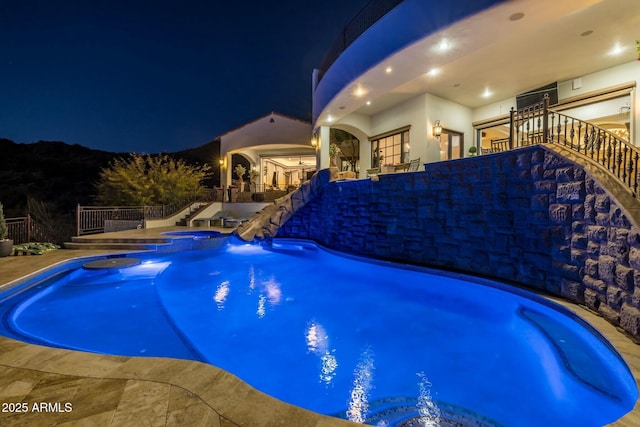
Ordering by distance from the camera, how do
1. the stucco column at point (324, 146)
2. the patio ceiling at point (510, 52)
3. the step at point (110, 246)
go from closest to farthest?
the patio ceiling at point (510, 52) → the step at point (110, 246) → the stucco column at point (324, 146)

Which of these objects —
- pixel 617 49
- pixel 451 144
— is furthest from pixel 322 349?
pixel 451 144

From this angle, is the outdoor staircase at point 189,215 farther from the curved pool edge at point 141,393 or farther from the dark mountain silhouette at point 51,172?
the dark mountain silhouette at point 51,172

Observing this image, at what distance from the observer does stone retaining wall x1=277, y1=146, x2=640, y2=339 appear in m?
3.48

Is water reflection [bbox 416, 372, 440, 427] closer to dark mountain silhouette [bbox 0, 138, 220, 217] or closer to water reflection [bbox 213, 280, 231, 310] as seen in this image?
water reflection [bbox 213, 280, 231, 310]

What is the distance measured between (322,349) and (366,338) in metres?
0.70

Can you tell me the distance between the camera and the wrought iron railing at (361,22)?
799 cm

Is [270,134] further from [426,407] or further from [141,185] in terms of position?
[426,407]

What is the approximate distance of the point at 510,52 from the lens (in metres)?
7.52

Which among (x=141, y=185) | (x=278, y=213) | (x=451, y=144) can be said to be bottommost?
(x=278, y=213)

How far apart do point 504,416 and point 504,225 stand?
380cm

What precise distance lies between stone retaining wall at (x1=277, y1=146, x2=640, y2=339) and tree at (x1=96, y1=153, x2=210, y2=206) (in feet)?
36.3

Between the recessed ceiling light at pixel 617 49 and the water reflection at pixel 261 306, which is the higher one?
the recessed ceiling light at pixel 617 49

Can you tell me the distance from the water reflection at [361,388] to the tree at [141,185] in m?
14.4

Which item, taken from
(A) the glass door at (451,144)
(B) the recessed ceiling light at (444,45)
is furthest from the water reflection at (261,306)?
(A) the glass door at (451,144)
